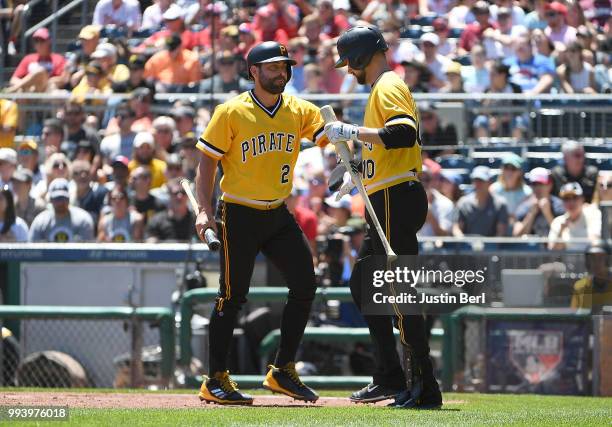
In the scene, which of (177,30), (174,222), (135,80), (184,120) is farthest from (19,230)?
(177,30)

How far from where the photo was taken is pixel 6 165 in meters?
13.8

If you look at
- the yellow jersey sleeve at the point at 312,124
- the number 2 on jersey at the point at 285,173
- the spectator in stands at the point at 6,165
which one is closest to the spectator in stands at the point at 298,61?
the spectator in stands at the point at 6,165

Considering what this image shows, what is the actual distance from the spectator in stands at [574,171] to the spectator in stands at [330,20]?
15.1 ft

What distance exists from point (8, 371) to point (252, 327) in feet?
6.93

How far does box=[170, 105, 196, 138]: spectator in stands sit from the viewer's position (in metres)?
14.5

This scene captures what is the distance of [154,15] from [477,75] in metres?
4.36

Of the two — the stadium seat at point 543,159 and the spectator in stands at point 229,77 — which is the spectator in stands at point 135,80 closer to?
the spectator in stands at point 229,77

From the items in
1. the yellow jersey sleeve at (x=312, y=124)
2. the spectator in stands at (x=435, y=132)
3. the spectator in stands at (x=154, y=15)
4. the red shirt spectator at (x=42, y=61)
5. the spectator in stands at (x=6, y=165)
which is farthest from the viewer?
the spectator in stands at (x=154, y=15)

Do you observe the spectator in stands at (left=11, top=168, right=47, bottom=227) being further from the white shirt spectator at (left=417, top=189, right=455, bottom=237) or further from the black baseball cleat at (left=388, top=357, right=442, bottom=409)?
the black baseball cleat at (left=388, top=357, right=442, bottom=409)

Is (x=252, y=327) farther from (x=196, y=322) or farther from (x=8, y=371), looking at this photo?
(x=8, y=371)

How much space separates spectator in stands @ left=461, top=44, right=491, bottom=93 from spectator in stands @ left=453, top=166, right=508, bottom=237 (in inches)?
99.7

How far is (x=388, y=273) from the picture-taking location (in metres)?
7.34

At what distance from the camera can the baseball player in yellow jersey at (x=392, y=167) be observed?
7.21 metres

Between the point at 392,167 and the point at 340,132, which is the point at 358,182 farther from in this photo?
the point at 340,132
